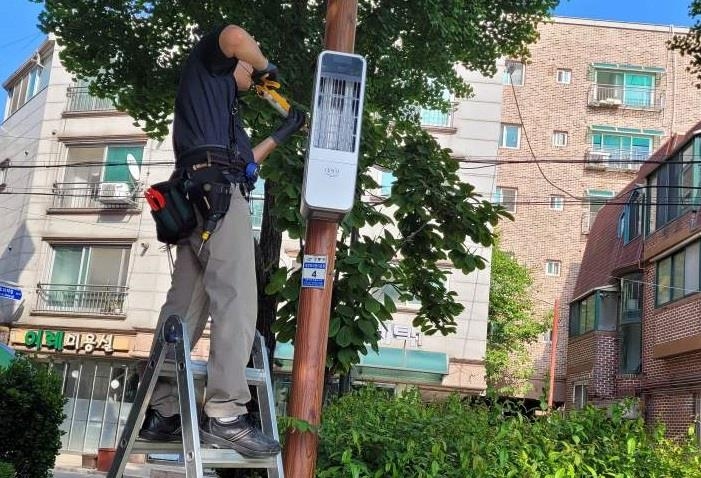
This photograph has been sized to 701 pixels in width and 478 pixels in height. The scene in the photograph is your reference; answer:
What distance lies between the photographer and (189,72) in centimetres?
376

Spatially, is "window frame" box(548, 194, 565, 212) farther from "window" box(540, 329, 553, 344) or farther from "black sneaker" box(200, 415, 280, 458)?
"black sneaker" box(200, 415, 280, 458)

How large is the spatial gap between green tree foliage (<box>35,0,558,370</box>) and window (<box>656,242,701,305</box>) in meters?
7.80

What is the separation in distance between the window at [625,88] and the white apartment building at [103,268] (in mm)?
13771

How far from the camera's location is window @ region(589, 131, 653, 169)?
36125 mm

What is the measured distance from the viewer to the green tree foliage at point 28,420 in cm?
642

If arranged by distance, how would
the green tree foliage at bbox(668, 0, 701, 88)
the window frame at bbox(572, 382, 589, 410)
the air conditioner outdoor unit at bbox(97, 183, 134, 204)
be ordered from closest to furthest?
the green tree foliage at bbox(668, 0, 701, 88) → the air conditioner outdoor unit at bbox(97, 183, 134, 204) → the window frame at bbox(572, 382, 589, 410)

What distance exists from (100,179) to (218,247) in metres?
23.5

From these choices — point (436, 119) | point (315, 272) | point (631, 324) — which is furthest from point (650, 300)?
point (315, 272)

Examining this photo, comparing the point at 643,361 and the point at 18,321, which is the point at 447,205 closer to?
the point at 643,361

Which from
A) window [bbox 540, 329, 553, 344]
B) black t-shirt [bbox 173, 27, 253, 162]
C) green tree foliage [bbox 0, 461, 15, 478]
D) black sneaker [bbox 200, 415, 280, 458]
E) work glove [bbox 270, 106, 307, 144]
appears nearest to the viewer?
black sneaker [bbox 200, 415, 280, 458]

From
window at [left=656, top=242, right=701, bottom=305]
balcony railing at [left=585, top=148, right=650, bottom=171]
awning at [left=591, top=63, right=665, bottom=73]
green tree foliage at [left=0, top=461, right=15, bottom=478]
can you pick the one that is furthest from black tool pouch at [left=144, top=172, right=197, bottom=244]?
awning at [left=591, top=63, right=665, bottom=73]

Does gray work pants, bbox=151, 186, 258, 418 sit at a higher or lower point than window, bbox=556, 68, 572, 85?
lower

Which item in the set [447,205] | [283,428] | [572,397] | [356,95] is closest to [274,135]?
[356,95]

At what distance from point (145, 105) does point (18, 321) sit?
16.9 metres
